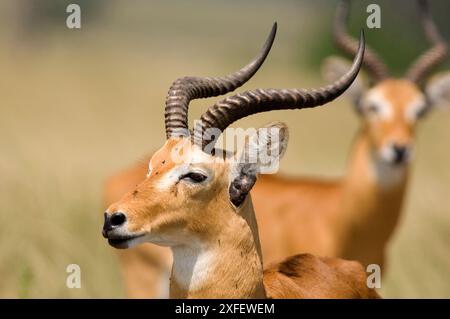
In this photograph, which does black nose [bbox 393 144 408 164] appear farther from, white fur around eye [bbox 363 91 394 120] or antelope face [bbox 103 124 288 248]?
antelope face [bbox 103 124 288 248]

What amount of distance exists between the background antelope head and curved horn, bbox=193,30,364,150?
4.74 meters

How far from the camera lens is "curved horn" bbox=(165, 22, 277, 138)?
6.43 m

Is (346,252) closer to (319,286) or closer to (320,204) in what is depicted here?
(320,204)

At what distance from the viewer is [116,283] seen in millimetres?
12602

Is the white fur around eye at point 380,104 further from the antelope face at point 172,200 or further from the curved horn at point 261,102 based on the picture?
the antelope face at point 172,200

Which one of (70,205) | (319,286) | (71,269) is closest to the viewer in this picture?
(319,286)

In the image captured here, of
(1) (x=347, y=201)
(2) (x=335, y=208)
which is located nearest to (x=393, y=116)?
(1) (x=347, y=201)

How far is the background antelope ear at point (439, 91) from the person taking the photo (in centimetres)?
1234

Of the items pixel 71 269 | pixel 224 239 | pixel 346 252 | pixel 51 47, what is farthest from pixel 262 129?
pixel 51 47

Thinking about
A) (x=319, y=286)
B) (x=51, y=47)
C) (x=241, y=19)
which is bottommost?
(x=319, y=286)

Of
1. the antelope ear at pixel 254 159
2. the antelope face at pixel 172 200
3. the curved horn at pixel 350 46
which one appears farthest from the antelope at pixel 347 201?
the antelope face at pixel 172 200

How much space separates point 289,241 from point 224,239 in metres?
4.80

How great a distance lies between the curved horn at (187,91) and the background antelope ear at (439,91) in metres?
5.69

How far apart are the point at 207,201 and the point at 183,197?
15 centimetres
